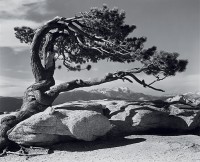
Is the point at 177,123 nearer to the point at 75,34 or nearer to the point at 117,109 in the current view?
the point at 117,109

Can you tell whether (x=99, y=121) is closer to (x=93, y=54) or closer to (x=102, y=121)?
(x=102, y=121)

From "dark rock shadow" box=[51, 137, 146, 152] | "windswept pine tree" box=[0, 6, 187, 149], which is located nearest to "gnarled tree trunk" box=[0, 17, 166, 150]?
"windswept pine tree" box=[0, 6, 187, 149]

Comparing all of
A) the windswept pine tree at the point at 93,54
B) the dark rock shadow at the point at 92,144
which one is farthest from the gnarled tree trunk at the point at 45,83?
the dark rock shadow at the point at 92,144

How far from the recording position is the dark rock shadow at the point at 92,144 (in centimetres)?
1340

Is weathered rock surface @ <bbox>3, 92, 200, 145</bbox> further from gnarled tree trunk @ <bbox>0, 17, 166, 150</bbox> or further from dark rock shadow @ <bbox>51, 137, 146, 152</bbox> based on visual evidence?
gnarled tree trunk @ <bbox>0, 17, 166, 150</bbox>

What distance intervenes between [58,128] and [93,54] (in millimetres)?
6699

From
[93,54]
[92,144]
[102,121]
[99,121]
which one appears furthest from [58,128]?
[93,54]

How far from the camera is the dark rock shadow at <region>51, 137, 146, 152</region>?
13.4m

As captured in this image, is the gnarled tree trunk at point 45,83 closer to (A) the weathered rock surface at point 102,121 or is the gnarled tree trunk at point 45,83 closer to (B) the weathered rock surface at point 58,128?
(A) the weathered rock surface at point 102,121

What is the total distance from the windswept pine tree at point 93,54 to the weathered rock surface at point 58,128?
1.42 meters

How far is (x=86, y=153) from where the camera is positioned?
12.7 m

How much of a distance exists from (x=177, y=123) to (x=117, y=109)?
3.76 metres

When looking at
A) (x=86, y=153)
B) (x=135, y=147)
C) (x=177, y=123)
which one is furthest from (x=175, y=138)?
(x=86, y=153)

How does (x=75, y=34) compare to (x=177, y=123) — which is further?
(x=75, y=34)
